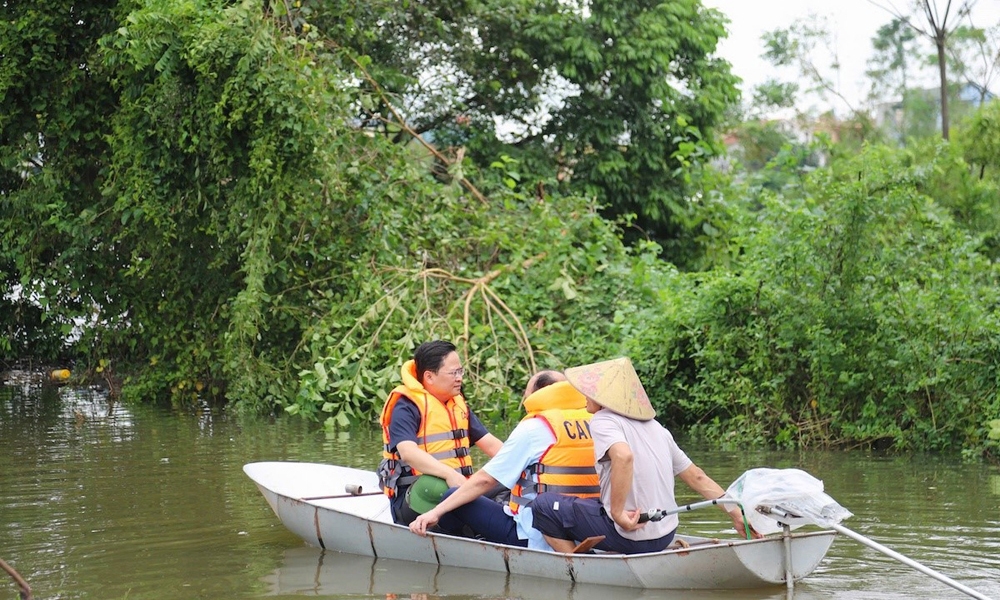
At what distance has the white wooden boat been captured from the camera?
619cm

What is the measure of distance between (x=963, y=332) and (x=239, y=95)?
823 centimetres

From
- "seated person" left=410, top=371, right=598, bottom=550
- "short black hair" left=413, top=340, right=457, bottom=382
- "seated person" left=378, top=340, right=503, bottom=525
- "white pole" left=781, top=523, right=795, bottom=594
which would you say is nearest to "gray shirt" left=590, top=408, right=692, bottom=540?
"seated person" left=410, top=371, right=598, bottom=550

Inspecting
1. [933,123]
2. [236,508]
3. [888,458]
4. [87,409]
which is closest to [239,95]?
[87,409]

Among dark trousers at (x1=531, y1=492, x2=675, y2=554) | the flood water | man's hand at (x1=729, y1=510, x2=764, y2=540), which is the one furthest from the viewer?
the flood water

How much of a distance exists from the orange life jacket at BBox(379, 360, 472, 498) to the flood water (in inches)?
20.9

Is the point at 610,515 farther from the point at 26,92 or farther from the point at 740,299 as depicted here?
the point at 26,92

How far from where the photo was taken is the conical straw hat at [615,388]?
20.2ft

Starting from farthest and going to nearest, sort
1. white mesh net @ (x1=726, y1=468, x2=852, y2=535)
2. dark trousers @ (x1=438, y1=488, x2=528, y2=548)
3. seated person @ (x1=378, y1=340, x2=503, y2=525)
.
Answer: seated person @ (x1=378, y1=340, x2=503, y2=525) < dark trousers @ (x1=438, y1=488, x2=528, y2=548) < white mesh net @ (x1=726, y1=468, x2=852, y2=535)

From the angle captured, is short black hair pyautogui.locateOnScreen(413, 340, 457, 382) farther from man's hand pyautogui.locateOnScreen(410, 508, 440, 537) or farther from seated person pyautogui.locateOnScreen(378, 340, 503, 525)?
man's hand pyautogui.locateOnScreen(410, 508, 440, 537)

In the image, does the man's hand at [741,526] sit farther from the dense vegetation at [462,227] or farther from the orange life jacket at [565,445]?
the dense vegetation at [462,227]

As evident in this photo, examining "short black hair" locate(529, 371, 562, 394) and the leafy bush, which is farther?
the leafy bush

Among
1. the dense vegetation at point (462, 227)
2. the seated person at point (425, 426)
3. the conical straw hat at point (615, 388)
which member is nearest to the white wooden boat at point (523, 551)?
the seated person at point (425, 426)

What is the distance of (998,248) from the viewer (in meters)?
17.7

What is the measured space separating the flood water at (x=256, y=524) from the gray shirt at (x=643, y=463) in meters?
0.36
